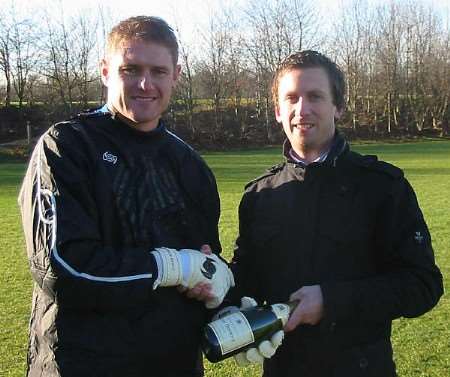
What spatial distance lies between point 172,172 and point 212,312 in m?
0.68

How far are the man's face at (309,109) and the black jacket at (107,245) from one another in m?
0.57

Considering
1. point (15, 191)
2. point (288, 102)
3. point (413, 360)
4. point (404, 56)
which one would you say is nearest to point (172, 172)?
point (288, 102)

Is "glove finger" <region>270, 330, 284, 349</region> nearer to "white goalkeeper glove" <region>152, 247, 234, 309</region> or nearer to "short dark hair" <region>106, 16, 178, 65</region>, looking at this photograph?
"white goalkeeper glove" <region>152, 247, 234, 309</region>

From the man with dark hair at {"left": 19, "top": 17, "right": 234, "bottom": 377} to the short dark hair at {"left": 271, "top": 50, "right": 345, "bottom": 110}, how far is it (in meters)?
0.58

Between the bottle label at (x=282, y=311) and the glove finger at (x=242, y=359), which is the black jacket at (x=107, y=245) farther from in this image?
the bottle label at (x=282, y=311)

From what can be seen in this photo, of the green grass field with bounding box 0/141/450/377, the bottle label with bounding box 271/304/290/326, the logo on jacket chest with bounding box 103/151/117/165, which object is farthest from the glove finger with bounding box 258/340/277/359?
the green grass field with bounding box 0/141/450/377

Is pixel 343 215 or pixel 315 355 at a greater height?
A: pixel 343 215

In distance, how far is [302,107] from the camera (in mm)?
2832

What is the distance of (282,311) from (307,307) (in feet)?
0.40

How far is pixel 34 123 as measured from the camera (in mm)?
47125

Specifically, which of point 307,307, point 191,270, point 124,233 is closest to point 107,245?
point 124,233

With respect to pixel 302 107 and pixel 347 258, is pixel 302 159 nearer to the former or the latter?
pixel 302 107

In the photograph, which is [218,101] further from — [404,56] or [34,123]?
[404,56]

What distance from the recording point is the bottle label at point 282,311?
8.39 ft
